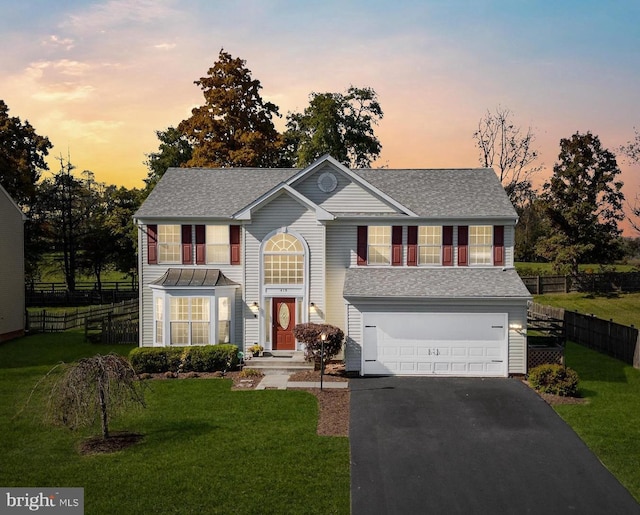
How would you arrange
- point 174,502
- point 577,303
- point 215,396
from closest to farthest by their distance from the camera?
1. point 174,502
2. point 215,396
3. point 577,303

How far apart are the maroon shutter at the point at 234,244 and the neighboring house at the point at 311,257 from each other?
1.7 inches

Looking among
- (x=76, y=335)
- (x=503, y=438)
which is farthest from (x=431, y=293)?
(x=76, y=335)

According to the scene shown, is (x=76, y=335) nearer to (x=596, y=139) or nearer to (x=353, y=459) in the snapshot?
(x=353, y=459)

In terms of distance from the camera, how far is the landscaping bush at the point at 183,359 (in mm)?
22141

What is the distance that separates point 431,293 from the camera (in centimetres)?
2164

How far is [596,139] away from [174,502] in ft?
144

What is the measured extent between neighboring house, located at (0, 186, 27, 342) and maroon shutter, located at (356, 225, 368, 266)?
62.1 feet

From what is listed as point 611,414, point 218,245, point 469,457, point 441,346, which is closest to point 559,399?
point 611,414

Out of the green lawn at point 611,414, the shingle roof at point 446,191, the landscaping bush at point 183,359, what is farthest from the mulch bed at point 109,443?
the shingle roof at point 446,191

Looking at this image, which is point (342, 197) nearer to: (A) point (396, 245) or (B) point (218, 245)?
(A) point (396, 245)

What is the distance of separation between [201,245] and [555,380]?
583 inches

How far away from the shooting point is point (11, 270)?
30.8 m

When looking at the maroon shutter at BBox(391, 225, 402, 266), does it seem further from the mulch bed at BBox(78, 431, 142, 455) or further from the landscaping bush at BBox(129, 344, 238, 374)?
the mulch bed at BBox(78, 431, 142, 455)

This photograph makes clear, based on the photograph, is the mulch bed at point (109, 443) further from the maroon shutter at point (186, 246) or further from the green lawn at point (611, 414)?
the green lawn at point (611, 414)
